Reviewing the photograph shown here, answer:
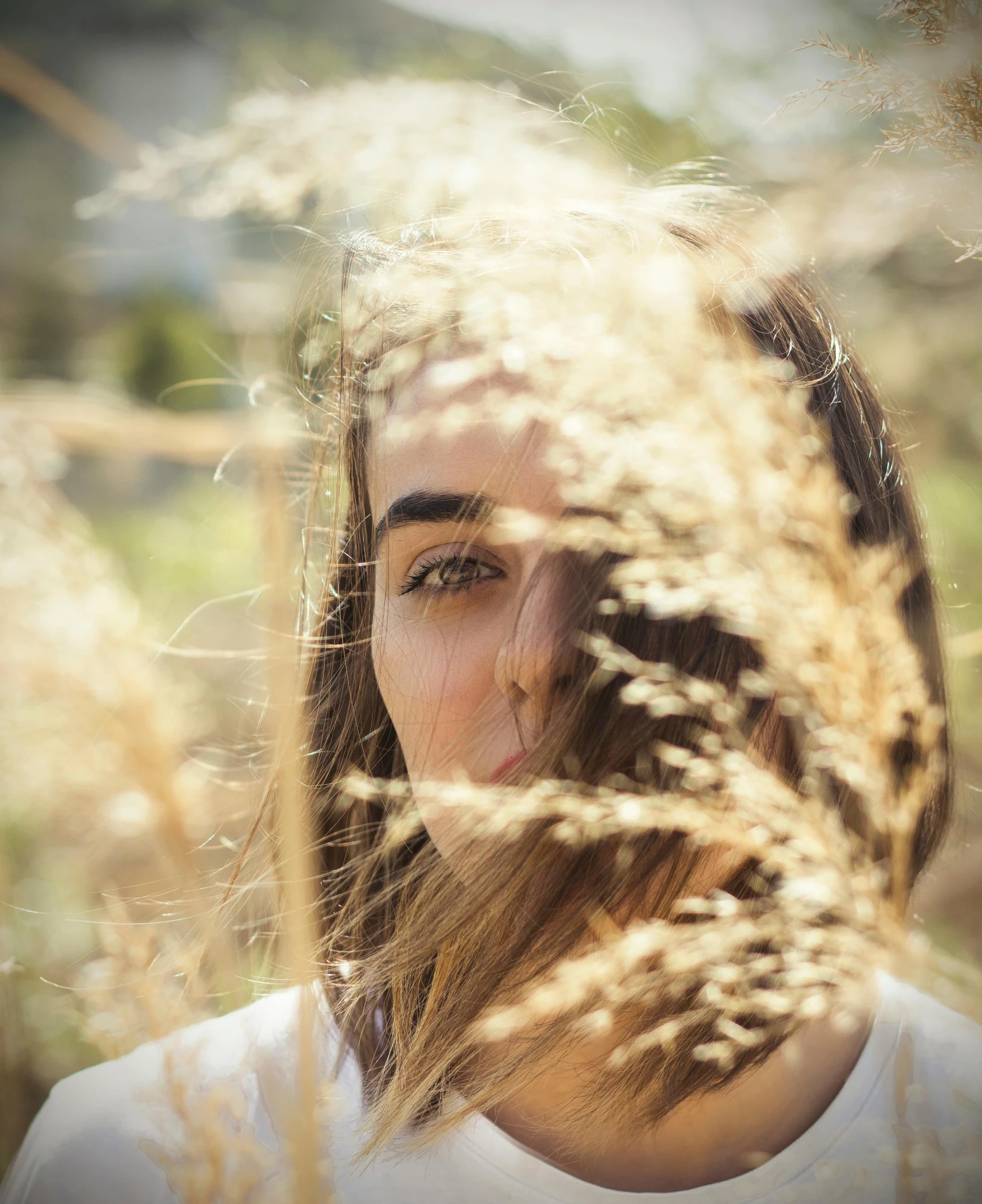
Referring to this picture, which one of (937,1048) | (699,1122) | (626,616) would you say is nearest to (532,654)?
(626,616)

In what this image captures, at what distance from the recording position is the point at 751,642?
653 mm

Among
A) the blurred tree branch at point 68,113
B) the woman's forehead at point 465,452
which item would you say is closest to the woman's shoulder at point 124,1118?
the woman's forehead at point 465,452

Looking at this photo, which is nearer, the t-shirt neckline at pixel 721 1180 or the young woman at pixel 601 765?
the young woman at pixel 601 765

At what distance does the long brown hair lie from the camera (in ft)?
2.13

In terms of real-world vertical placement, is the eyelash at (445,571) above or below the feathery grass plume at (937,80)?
below

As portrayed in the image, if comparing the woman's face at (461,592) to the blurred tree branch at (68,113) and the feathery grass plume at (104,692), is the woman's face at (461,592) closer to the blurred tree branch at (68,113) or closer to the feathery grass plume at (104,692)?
the feathery grass plume at (104,692)

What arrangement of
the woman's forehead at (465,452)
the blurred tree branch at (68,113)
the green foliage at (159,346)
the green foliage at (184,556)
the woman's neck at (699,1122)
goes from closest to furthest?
the blurred tree branch at (68,113)
the woman's forehead at (465,452)
the woman's neck at (699,1122)
the green foliage at (184,556)
the green foliage at (159,346)

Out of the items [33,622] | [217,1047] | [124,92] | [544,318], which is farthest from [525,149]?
[124,92]

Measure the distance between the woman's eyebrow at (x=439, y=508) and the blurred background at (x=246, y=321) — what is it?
0.19m

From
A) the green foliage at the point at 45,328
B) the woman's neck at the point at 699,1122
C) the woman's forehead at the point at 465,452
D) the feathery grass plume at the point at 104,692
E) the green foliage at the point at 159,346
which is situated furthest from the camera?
the green foliage at the point at 159,346

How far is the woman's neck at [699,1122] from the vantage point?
33.6 inches

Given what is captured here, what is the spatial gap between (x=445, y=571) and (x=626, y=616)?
246 millimetres

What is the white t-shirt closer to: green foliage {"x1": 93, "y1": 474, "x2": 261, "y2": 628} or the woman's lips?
the woman's lips

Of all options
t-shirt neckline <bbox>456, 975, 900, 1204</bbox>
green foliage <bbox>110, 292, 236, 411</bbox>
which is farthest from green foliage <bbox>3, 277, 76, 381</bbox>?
t-shirt neckline <bbox>456, 975, 900, 1204</bbox>
